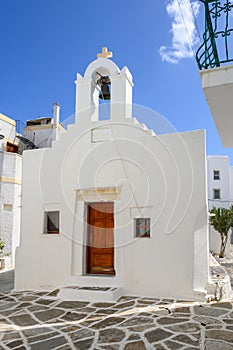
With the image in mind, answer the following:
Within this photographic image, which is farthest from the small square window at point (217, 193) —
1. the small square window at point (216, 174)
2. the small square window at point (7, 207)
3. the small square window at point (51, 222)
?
the small square window at point (51, 222)

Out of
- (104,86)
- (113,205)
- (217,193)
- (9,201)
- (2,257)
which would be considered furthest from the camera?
(217,193)

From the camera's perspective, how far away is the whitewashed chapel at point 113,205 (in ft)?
29.3

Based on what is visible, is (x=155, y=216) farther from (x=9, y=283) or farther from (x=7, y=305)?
(x=9, y=283)

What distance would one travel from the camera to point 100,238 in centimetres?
1015

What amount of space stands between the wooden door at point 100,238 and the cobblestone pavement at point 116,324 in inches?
60.4

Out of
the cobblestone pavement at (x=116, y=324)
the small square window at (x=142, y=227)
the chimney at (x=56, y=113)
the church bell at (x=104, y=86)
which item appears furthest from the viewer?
the chimney at (x=56, y=113)

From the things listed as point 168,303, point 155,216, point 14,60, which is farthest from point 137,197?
point 14,60

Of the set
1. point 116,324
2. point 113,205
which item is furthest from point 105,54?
point 116,324

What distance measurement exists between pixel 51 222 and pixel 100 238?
1814 millimetres

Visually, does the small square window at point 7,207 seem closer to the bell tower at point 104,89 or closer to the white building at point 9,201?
the white building at point 9,201

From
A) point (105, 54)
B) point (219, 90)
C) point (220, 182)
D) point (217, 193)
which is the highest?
point (105, 54)

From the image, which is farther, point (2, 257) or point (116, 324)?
point (2, 257)

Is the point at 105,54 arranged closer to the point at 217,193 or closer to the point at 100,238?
the point at 100,238

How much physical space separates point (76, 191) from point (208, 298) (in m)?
4.98
